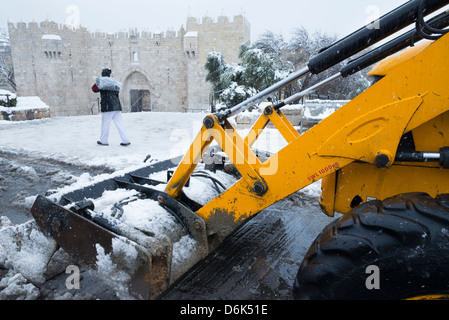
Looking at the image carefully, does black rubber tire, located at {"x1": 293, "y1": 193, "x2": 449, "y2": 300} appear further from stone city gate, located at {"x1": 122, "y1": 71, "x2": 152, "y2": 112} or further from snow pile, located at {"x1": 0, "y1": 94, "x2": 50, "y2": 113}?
stone city gate, located at {"x1": 122, "y1": 71, "x2": 152, "y2": 112}

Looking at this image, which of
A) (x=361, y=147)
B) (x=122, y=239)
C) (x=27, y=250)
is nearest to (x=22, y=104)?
(x=27, y=250)

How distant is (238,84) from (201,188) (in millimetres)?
10766

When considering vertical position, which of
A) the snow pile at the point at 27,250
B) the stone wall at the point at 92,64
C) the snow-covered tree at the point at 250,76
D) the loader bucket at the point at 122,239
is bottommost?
the snow pile at the point at 27,250

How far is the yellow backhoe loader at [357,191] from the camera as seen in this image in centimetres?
132

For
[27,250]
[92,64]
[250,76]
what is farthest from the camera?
[92,64]

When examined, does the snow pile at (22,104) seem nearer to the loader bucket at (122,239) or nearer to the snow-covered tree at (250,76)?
the snow-covered tree at (250,76)

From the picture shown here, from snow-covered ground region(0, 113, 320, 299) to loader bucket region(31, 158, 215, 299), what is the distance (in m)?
0.12

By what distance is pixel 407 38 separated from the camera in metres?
1.73

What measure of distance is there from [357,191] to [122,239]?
143 cm

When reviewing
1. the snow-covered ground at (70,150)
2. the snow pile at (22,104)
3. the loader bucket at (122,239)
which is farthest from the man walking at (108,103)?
the snow pile at (22,104)

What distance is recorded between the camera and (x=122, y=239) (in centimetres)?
183

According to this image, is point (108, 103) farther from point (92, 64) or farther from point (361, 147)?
point (92, 64)

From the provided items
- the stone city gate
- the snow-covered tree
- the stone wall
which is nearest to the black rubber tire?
the snow-covered tree

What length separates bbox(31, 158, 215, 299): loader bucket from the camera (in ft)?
5.76
